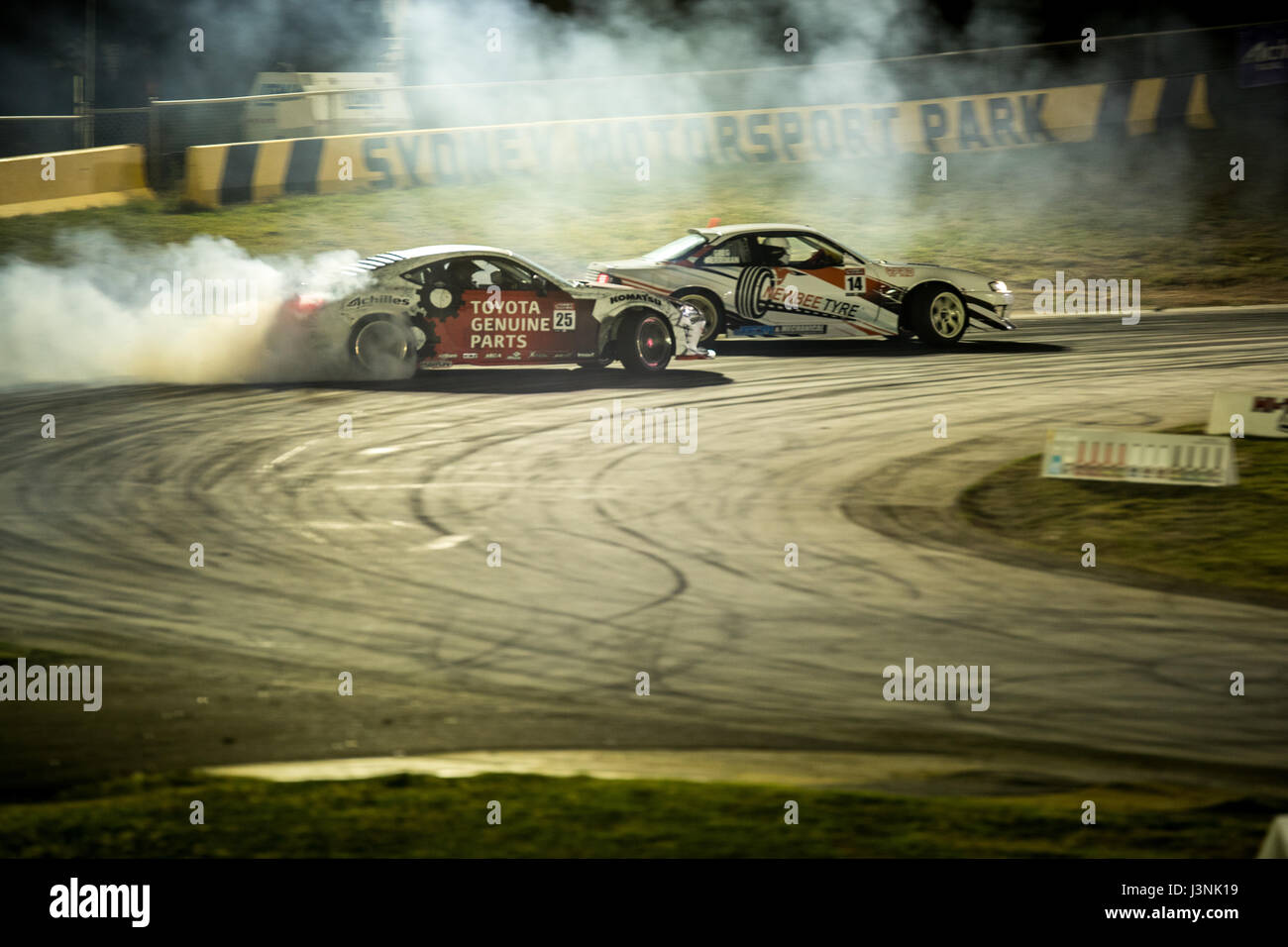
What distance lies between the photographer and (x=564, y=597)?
7.20m

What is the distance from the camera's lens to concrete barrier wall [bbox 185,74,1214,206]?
81.5 feet

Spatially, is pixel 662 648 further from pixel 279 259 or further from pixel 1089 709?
pixel 279 259

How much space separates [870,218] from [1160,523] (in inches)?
676

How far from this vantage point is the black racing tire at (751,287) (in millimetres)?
15117

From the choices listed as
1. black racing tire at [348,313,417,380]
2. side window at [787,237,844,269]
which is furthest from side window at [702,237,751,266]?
black racing tire at [348,313,417,380]

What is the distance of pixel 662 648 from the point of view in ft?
21.1

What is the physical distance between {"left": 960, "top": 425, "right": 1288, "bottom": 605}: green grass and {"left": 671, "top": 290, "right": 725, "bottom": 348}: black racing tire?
5329mm

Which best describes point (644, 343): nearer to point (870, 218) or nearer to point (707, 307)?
point (707, 307)

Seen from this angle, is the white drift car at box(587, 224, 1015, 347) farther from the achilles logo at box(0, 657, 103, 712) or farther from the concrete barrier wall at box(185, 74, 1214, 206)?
the concrete barrier wall at box(185, 74, 1214, 206)

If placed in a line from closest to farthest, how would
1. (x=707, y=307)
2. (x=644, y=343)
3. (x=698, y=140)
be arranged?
(x=644, y=343) < (x=707, y=307) < (x=698, y=140)
